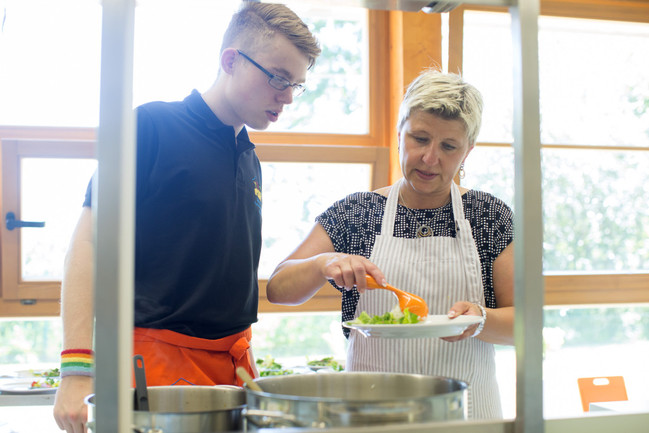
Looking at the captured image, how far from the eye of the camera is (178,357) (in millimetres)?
1463

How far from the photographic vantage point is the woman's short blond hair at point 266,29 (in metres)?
1.71

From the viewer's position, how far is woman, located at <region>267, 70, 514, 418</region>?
5.26ft

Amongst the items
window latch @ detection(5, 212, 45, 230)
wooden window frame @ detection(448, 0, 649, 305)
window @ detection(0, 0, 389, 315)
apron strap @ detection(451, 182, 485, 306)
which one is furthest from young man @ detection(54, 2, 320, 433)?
wooden window frame @ detection(448, 0, 649, 305)

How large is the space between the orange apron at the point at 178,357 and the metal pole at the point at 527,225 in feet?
2.92

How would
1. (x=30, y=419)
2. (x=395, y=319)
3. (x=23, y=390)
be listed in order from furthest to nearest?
(x=30, y=419) → (x=23, y=390) → (x=395, y=319)

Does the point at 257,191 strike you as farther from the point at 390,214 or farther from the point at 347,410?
the point at 347,410

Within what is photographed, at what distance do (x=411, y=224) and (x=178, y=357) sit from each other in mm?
669

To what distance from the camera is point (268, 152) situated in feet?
10.9

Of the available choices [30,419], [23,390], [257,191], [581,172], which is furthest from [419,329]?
[581,172]

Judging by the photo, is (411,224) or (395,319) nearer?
(395,319)

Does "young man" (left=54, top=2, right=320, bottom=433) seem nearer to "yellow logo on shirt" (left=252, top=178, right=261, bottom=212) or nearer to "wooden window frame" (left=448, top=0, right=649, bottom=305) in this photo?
"yellow logo on shirt" (left=252, top=178, right=261, bottom=212)

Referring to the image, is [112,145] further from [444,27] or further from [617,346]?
[617,346]

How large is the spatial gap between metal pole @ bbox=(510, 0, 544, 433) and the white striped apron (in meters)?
0.86

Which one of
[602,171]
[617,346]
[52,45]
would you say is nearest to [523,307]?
[52,45]
